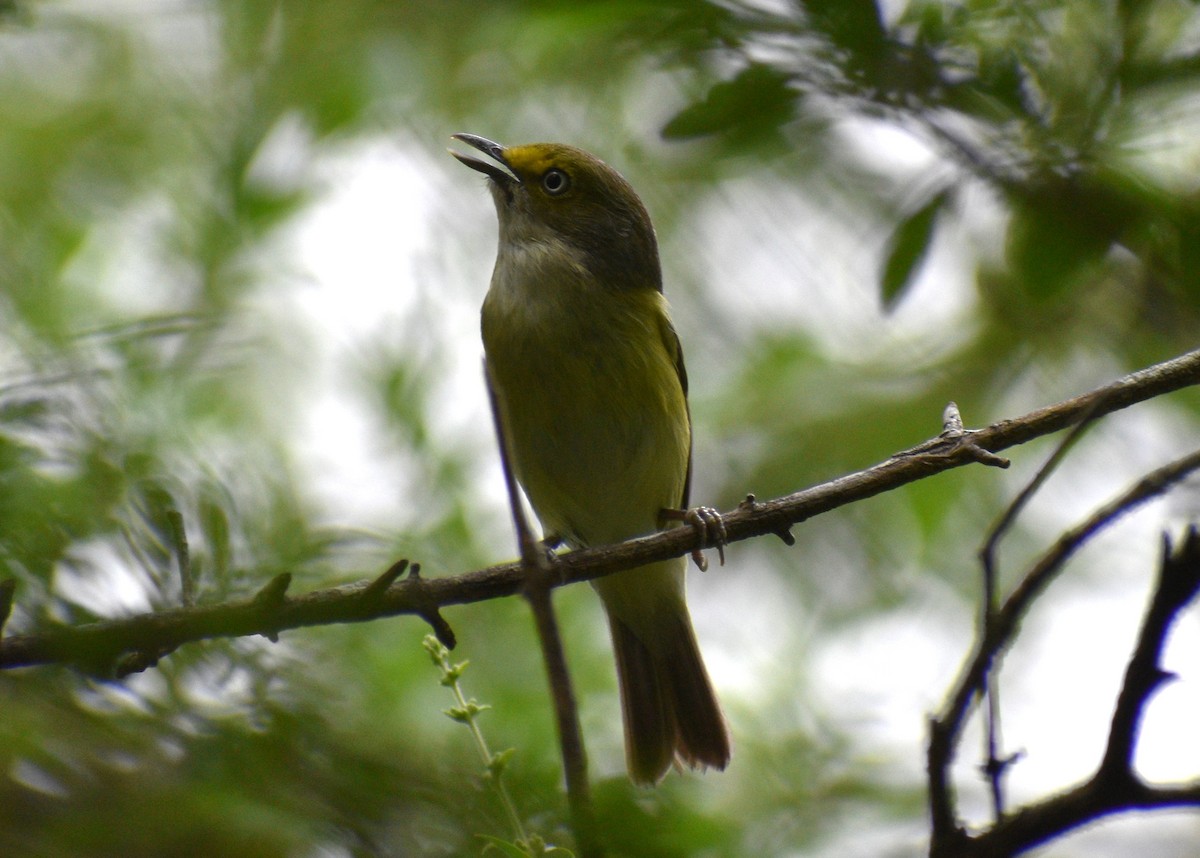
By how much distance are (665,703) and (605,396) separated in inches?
55.1

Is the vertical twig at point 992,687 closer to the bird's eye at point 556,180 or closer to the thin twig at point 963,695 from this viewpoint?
the thin twig at point 963,695

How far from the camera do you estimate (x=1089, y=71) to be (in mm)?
2744

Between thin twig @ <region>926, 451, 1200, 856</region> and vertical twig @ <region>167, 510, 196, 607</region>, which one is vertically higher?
vertical twig @ <region>167, 510, 196, 607</region>

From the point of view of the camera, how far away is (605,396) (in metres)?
4.61

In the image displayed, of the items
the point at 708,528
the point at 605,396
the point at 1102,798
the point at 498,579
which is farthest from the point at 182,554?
the point at 605,396

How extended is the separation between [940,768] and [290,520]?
8.08 feet

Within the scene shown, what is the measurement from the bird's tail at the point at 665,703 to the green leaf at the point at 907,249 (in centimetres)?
255

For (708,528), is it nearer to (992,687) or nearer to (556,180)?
(992,687)

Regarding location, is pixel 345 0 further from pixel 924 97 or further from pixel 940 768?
pixel 940 768

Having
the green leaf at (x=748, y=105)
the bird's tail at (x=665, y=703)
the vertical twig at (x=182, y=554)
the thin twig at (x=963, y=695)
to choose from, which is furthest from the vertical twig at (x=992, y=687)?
the bird's tail at (x=665, y=703)

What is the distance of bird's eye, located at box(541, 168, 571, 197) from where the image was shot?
5.51 m

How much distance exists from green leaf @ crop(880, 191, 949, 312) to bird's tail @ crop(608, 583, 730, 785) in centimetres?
255

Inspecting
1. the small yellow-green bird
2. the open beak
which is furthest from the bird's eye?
the open beak

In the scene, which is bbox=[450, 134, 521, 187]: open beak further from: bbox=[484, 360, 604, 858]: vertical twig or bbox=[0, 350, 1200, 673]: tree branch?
bbox=[484, 360, 604, 858]: vertical twig
